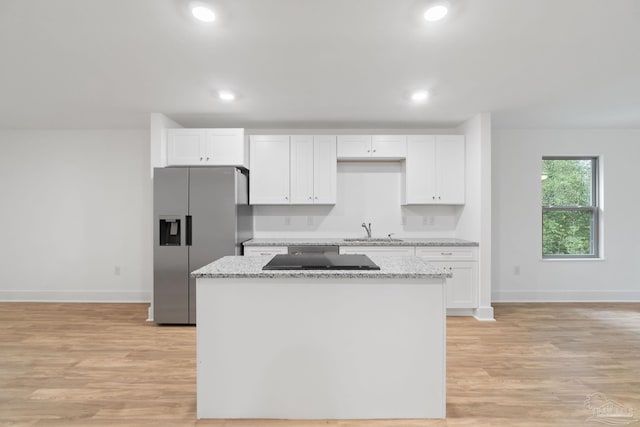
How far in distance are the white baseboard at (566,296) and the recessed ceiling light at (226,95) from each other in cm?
427

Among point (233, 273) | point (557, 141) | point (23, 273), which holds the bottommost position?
point (23, 273)

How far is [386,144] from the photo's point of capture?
4195 mm

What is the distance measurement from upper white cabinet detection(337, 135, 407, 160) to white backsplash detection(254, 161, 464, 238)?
34 centimetres

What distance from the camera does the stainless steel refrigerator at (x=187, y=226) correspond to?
3.66m

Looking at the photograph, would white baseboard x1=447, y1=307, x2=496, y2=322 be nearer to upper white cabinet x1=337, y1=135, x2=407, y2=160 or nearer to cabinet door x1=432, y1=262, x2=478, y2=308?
cabinet door x1=432, y1=262, x2=478, y2=308

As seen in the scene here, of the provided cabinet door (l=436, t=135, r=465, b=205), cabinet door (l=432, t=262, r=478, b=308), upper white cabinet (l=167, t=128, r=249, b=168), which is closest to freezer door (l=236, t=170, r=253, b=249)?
upper white cabinet (l=167, t=128, r=249, b=168)

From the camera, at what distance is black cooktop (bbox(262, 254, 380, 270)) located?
1.98 metres

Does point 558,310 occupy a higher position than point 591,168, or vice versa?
point 591,168

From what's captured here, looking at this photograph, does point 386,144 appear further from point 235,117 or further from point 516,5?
point 516,5

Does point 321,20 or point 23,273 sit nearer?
point 321,20

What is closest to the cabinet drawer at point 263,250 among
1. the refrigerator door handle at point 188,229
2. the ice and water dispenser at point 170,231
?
the refrigerator door handle at point 188,229

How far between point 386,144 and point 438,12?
227cm

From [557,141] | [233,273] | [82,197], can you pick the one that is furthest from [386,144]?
[82,197]

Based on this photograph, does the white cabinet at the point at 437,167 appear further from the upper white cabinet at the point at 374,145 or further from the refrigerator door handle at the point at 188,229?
the refrigerator door handle at the point at 188,229
